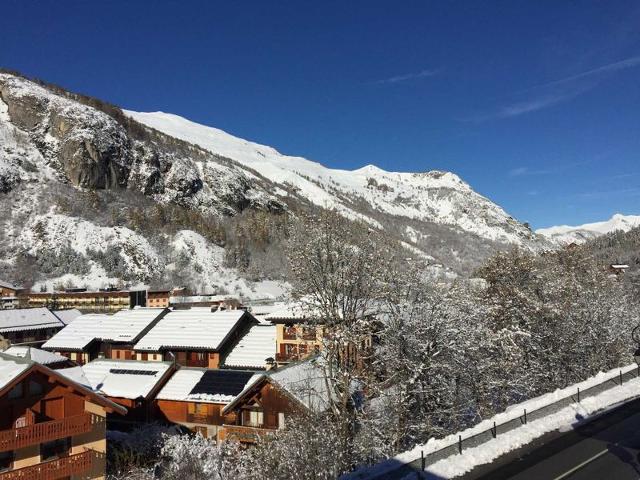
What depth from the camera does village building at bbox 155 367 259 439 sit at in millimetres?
37188

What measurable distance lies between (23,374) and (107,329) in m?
36.2

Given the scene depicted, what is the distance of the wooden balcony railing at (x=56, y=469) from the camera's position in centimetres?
2309

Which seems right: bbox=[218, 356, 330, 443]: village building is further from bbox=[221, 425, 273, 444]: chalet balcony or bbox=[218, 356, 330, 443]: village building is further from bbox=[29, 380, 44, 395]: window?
bbox=[29, 380, 44, 395]: window

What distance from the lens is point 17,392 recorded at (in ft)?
79.7

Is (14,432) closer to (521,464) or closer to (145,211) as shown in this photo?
(521,464)

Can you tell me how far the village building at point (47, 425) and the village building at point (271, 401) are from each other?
8953mm

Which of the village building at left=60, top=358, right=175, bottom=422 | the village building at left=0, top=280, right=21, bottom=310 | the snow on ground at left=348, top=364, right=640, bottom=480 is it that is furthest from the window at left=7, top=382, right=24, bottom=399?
the village building at left=0, top=280, right=21, bottom=310

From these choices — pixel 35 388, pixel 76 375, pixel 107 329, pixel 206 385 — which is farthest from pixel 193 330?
pixel 35 388

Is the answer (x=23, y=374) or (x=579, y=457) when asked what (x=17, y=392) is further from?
(x=579, y=457)

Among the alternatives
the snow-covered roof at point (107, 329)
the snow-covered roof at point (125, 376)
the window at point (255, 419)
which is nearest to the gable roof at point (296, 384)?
the window at point (255, 419)

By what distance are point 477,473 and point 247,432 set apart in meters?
20.1

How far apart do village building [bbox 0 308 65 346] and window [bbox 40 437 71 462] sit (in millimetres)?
44692

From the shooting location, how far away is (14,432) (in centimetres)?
2309

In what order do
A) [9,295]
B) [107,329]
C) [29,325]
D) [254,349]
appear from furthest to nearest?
[9,295] < [29,325] < [107,329] < [254,349]
